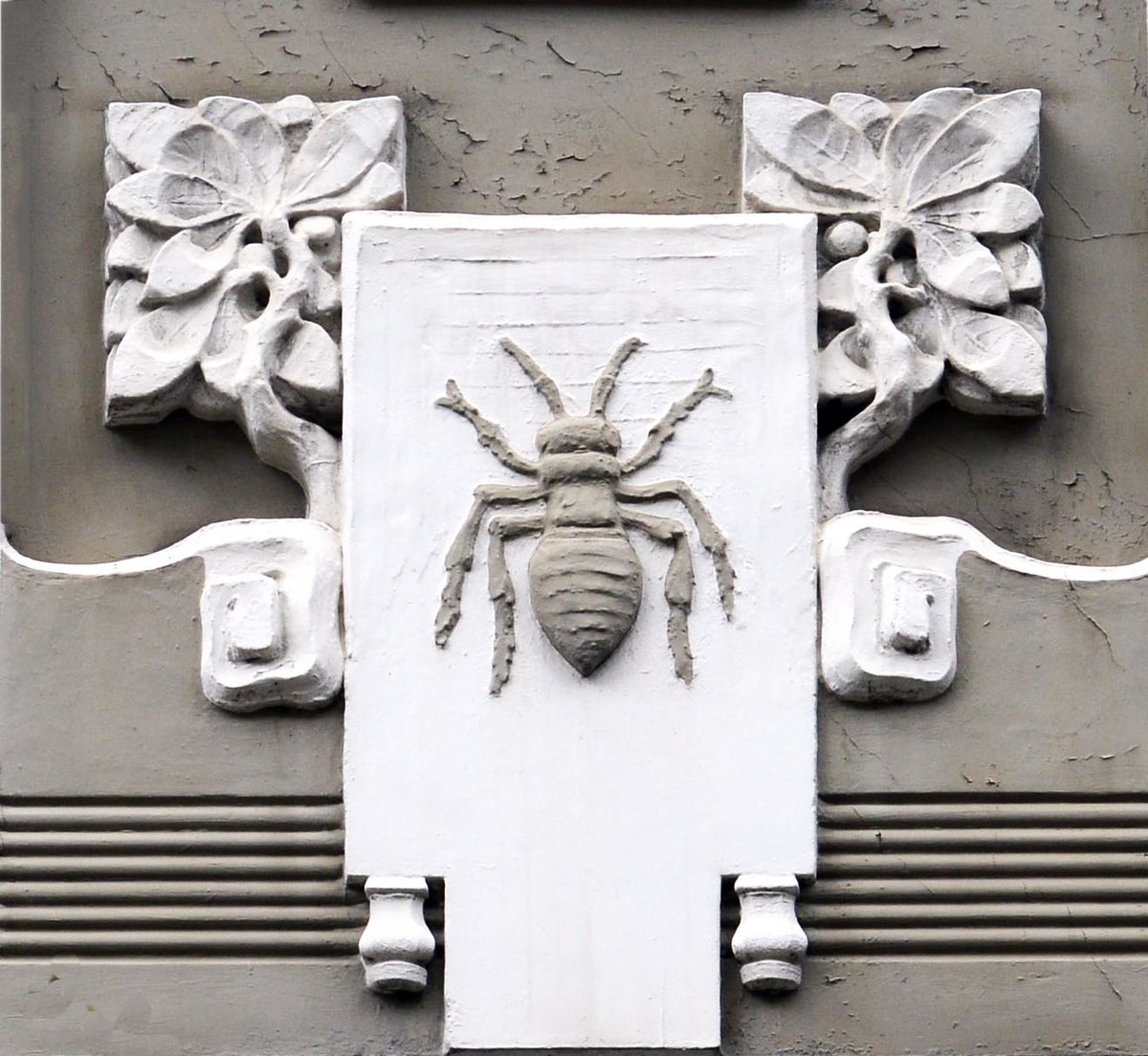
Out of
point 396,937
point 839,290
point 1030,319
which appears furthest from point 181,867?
point 1030,319

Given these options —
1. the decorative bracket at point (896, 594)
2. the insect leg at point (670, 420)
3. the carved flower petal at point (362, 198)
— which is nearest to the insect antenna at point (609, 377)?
the insect leg at point (670, 420)

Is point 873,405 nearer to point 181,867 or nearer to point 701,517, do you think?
point 701,517

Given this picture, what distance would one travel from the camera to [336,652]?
738cm

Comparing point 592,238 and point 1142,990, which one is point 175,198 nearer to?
point 592,238

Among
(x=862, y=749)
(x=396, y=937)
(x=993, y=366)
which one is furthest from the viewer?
(x=993, y=366)

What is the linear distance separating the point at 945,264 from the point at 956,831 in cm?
125

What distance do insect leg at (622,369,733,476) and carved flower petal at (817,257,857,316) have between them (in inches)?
13.7

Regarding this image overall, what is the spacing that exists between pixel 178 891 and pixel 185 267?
136cm

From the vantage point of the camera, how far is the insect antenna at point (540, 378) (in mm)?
7500

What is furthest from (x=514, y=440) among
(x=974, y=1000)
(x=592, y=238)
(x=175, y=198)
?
(x=974, y=1000)

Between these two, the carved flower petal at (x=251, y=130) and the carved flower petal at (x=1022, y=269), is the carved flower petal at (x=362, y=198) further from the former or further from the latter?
the carved flower petal at (x=1022, y=269)

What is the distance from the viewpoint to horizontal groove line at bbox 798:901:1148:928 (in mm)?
7266

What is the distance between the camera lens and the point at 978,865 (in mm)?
7297

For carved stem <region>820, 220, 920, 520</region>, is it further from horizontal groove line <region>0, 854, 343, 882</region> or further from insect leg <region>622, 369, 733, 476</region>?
horizontal groove line <region>0, 854, 343, 882</region>
